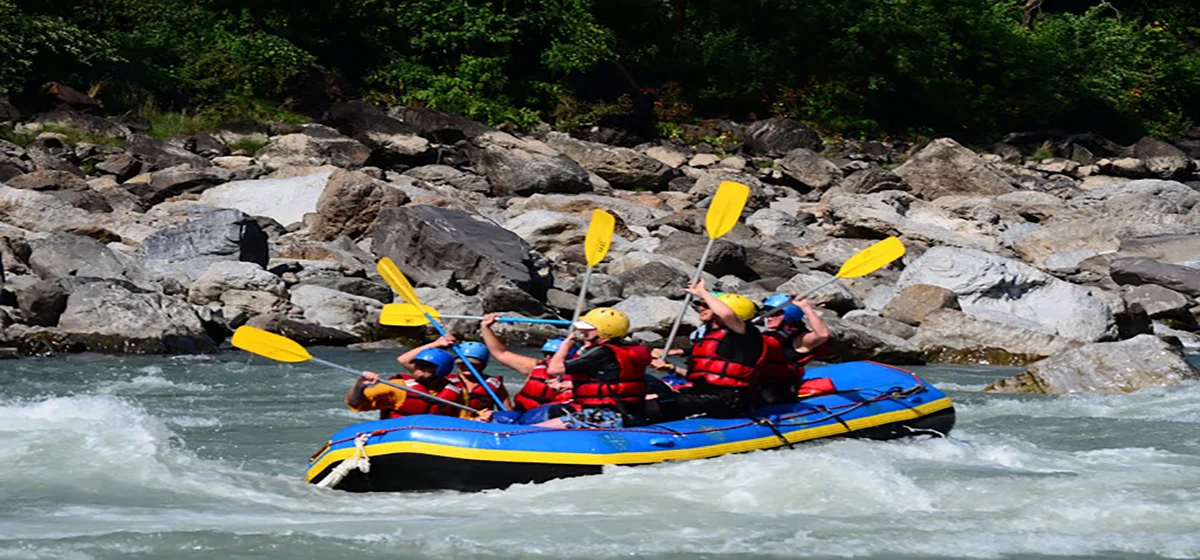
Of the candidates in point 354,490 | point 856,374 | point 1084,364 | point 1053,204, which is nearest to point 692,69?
point 1053,204

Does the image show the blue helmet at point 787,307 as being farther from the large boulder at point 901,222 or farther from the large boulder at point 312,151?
the large boulder at point 312,151

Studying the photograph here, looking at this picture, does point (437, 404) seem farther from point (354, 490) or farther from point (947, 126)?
point (947, 126)

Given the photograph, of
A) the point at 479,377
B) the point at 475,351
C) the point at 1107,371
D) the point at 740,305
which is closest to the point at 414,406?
the point at 479,377

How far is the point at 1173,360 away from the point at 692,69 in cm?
1631

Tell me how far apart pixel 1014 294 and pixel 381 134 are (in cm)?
871

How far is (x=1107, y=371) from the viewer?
926cm

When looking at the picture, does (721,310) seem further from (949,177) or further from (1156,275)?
(949,177)

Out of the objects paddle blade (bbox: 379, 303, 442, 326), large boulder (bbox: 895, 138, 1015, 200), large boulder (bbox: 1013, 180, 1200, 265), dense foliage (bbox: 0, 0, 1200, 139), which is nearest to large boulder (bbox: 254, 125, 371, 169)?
dense foliage (bbox: 0, 0, 1200, 139)

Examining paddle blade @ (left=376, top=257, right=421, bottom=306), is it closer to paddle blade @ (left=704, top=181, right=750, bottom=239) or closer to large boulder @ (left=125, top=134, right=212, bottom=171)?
paddle blade @ (left=704, top=181, right=750, bottom=239)

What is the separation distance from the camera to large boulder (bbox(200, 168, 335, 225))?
14.8 meters

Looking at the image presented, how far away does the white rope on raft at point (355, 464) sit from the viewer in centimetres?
586

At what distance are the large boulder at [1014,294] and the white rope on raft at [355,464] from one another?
700cm

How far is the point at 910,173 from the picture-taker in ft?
61.7

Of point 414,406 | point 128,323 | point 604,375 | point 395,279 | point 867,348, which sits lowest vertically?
point 867,348
